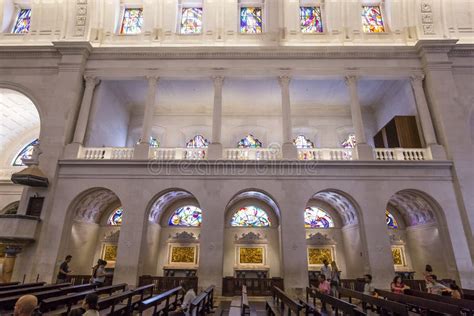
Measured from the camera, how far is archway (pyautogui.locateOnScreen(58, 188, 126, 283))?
50.3 ft

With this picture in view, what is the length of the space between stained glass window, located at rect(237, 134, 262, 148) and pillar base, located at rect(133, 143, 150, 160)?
24.8 feet

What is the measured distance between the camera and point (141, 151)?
1520cm

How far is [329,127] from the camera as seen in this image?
21297 millimetres

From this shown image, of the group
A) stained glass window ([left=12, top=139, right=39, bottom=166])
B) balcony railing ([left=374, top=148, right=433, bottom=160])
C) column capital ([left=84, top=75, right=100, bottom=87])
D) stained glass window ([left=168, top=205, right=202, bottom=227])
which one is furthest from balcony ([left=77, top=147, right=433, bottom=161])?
stained glass window ([left=12, top=139, right=39, bottom=166])

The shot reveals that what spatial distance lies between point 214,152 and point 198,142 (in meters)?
6.49

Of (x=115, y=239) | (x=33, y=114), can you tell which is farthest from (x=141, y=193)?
(x=33, y=114)

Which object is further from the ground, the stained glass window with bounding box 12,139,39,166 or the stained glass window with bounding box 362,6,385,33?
the stained glass window with bounding box 362,6,385,33

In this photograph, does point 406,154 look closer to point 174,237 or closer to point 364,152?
point 364,152

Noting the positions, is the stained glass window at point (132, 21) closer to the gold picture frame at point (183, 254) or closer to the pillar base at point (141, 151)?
the pillar base at point (141, 151)

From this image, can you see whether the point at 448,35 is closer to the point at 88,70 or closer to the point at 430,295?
the point at 430,295

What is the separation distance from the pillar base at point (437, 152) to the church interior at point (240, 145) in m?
0.10

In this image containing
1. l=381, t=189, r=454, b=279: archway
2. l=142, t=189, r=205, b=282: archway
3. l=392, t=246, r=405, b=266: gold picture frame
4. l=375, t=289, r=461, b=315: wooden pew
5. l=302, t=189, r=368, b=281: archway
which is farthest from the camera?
l=142, t=189, r=205, b=282: archway

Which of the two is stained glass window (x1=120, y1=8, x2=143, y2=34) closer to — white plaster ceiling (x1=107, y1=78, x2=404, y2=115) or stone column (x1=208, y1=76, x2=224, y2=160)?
white plaster ceiling (x1=107, y1=78, x2=404, y2=115)

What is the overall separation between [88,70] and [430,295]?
18.5 meters
